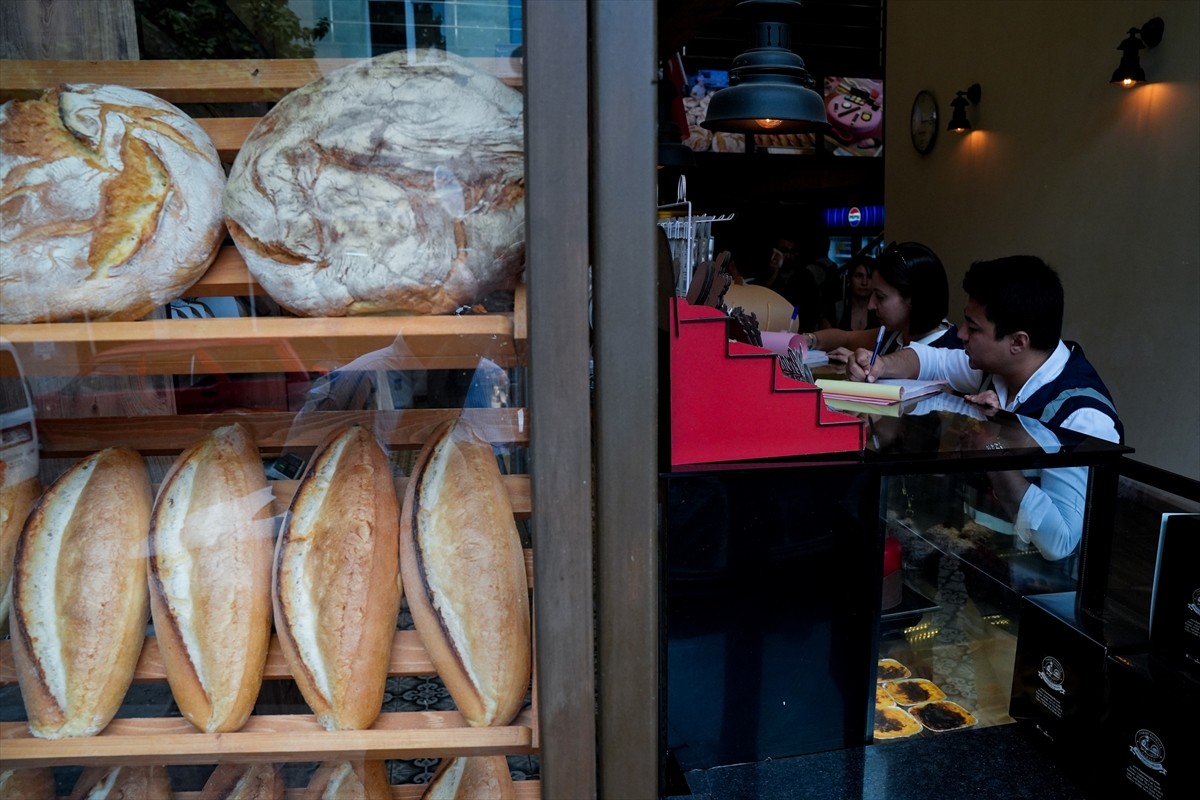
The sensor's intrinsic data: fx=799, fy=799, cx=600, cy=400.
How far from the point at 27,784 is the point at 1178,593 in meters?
1.64

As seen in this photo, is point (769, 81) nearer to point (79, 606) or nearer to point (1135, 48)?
point (79, 606)

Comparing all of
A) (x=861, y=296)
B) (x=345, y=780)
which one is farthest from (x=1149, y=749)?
(x=861, y=296)

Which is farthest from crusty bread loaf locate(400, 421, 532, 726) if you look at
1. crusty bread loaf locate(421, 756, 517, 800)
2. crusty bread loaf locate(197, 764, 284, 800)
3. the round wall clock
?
the round wall clock

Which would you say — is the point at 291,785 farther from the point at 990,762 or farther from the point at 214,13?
the point at 990,762

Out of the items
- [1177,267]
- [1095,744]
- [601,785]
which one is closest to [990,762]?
[1095,744]

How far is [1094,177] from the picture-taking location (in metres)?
4.82

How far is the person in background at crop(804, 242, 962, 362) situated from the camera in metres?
3.26

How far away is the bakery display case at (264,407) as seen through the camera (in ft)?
2.91

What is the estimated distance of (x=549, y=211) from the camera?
2.55 feet

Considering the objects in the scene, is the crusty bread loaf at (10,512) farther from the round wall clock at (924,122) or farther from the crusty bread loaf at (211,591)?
the round wall clock at (924,122)

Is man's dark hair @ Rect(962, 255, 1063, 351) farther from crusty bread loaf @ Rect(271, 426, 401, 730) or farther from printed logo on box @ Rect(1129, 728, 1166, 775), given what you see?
crusty bread loaf @ Rect(271, 426, 401, 730)

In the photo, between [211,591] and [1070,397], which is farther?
[1070,397]

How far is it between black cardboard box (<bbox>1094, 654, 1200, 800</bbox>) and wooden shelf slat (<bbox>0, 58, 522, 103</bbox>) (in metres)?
1.49

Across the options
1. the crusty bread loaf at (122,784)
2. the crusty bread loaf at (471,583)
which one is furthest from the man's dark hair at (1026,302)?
the crusty bread loaf at (122,784)
